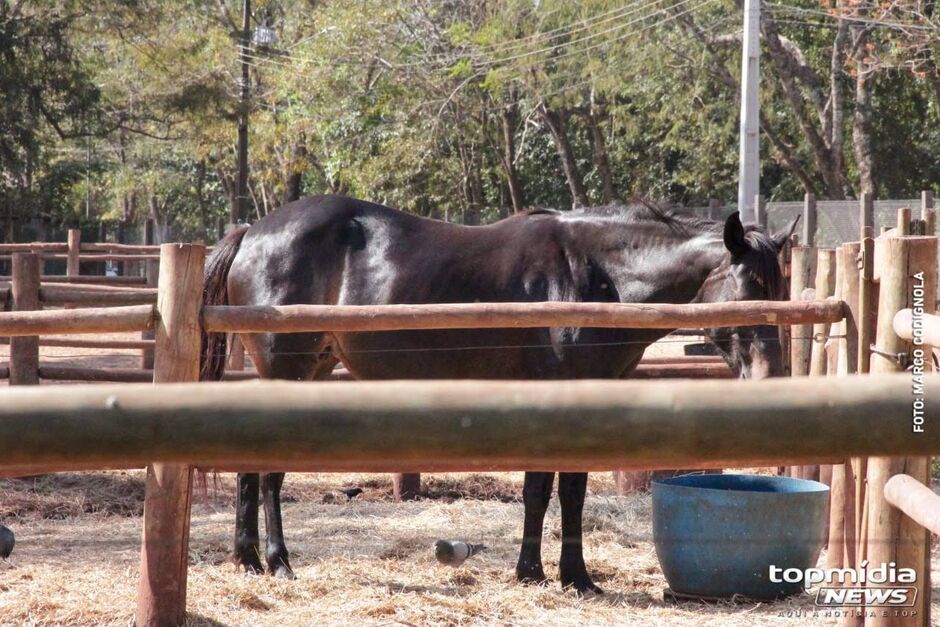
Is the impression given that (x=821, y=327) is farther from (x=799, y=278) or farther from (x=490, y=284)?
(x=490, y=284)

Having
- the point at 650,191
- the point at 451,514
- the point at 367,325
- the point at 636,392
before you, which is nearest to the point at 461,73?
the point at 650,191

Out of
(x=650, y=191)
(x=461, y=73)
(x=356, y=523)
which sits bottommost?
(x=356, y=523)

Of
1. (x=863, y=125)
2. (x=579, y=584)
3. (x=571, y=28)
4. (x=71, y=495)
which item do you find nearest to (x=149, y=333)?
(x=71, y=495)

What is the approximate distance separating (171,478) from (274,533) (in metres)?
1.42

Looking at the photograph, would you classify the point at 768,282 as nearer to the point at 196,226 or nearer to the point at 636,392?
the point at 636,392

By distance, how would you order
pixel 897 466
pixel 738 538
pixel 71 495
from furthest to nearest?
pixel 71 495
pixel 738 538
pixel 897 466

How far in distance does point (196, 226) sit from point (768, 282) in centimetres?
4185

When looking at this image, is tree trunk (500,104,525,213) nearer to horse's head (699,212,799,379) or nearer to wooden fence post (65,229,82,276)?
wooden fence post (65,229,82,276)

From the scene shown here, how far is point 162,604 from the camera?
3.37 metres

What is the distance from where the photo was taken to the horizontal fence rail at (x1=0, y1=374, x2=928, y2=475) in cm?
123

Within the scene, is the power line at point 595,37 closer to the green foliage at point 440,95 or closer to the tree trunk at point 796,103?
the green foliage at point 440,95

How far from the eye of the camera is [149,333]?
9422 mm

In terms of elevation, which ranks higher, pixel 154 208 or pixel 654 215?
pixel 154 208

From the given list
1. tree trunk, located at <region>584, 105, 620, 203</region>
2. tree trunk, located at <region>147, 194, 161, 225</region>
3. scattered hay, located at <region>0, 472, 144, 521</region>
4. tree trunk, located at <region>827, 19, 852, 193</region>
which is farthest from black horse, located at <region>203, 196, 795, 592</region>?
tree trunk, located at <region>147, 194, 161, 225</region>
